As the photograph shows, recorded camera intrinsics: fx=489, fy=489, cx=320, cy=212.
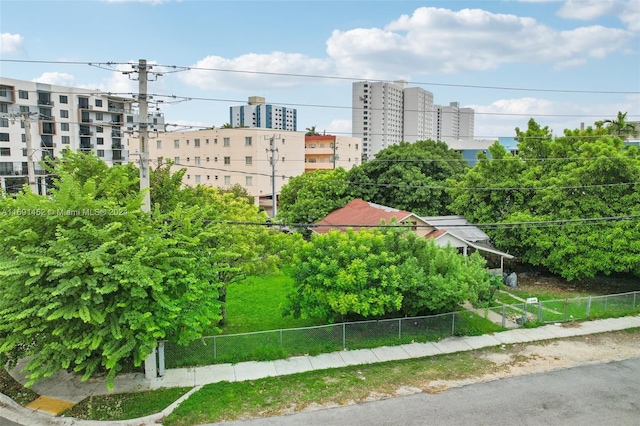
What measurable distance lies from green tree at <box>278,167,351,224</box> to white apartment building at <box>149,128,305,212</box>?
57.2ft

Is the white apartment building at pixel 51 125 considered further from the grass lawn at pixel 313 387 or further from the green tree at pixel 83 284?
the grass lawn at pixel 313 387

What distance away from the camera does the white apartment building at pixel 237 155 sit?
2115 inches

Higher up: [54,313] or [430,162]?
[430,162]

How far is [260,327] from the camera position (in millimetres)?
18781

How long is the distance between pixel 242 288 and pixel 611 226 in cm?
1789

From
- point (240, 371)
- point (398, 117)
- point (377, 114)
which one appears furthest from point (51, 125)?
point (398, 117)

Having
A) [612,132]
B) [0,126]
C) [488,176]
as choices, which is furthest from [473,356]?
[0,126]

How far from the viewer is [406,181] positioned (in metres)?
33.5

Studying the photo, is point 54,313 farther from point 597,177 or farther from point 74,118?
point 74,118

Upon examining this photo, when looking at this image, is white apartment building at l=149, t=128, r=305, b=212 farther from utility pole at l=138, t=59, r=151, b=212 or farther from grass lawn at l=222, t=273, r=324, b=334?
utility pole at l=138, t=59, r=151, b=212

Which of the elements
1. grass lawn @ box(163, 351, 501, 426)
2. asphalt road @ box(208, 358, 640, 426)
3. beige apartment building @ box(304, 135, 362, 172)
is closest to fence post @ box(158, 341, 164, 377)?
grass lawn @ box(163, 351, 501, 426)

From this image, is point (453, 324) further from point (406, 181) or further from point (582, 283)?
point (406, 181)

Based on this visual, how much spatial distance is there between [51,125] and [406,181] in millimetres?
48894

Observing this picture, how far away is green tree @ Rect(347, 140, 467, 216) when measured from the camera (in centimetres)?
3309
